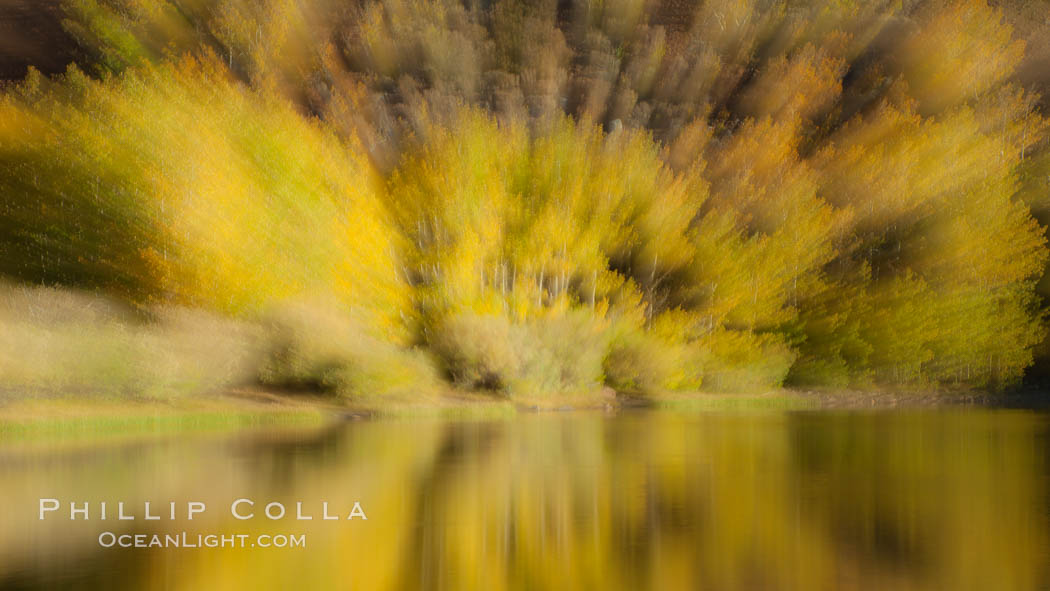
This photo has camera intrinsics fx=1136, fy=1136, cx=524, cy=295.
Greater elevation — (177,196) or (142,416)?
(177,196)

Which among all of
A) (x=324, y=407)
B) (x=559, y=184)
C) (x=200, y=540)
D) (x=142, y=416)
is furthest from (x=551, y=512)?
(x=559, y=184)

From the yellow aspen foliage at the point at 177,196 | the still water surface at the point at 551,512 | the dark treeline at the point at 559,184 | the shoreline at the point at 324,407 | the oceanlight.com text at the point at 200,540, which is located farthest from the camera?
the dark treeline at the point at 559,184

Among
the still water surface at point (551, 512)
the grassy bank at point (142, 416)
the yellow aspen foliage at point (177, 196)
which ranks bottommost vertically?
the still water surface at point (551, 512)

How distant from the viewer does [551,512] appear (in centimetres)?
1269

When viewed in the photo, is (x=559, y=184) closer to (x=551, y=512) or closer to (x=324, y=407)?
(x=324, y=407)

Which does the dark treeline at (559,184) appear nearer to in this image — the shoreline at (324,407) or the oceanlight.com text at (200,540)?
the shoreline at (324,407)

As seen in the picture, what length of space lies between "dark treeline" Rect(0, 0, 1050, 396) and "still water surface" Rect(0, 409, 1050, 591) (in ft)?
32.7

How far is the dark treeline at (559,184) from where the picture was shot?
99.7 ft

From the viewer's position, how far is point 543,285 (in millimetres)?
39906

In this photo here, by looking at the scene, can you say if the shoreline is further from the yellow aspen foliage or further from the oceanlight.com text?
the oceanlight.com text

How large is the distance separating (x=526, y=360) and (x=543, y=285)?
5.72 metres

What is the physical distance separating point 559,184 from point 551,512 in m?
28.2

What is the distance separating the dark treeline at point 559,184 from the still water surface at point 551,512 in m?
9.97

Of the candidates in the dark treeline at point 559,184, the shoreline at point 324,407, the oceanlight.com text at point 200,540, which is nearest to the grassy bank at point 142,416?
the shoreline at point 324,407
